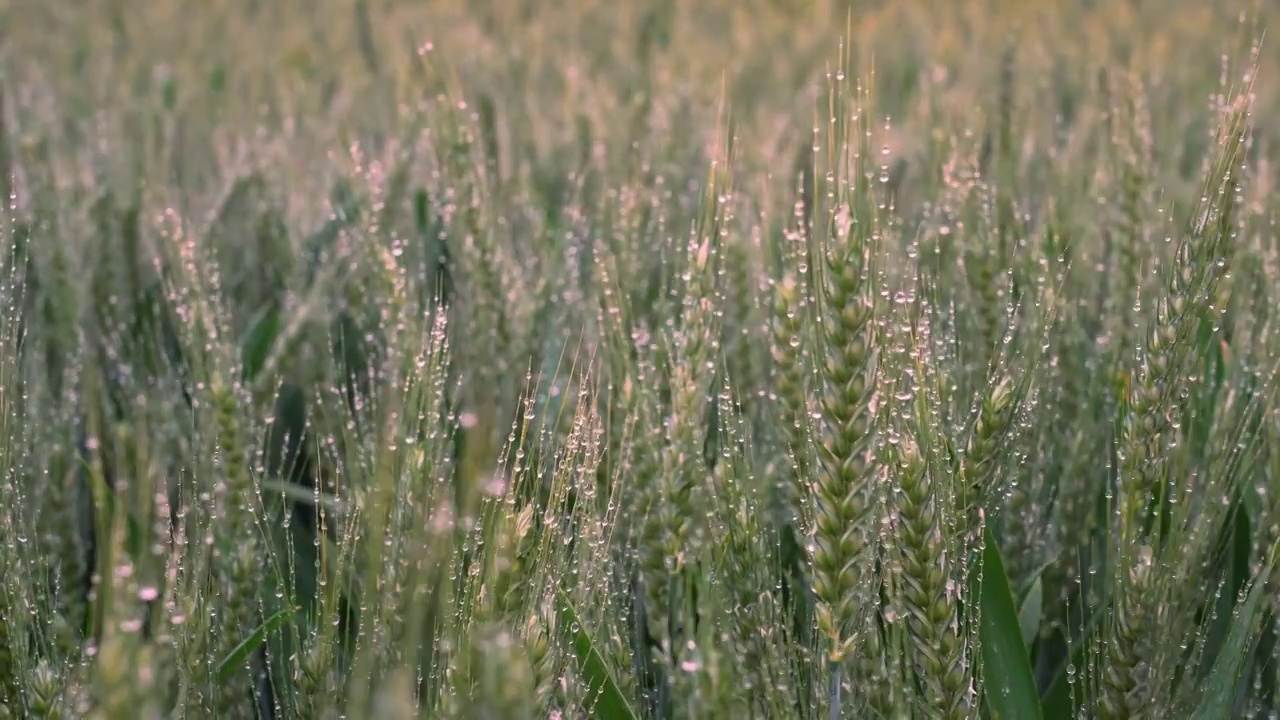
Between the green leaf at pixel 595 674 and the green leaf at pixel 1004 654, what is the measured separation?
26cm

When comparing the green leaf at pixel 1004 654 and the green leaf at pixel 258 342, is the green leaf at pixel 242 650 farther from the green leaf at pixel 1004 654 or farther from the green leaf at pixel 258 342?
the green leaf at pixel 258 342

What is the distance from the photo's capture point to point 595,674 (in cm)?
74

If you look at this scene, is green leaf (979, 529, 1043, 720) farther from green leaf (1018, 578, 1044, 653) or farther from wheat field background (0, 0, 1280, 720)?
green leaf (1018, 578, 1044, 653)

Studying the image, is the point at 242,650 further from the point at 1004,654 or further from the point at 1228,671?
the point at 1228,671

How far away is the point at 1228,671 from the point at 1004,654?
160 mm

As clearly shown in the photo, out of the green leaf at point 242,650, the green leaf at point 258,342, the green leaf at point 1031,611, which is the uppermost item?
the green leaf at point 242,650

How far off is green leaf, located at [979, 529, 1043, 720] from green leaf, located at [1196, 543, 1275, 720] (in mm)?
123

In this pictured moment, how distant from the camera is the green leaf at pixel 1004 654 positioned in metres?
0.79

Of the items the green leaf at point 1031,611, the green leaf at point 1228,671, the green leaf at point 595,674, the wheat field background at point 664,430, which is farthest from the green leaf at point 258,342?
the green leaf at point 1228,671

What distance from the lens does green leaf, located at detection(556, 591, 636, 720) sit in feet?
2.34

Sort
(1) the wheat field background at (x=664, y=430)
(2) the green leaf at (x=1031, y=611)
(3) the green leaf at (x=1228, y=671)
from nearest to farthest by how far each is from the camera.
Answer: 1. (1) the wheat field background at (x=664, y=430)
2. (3) the green leaf at (x=1228, y=671)
3. (2) the green leaf at (x=1031, y=611)

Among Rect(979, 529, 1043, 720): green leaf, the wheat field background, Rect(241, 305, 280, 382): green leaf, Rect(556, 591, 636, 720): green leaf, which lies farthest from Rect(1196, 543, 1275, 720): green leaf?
Rect(241, 305, 280, 382): green leaf

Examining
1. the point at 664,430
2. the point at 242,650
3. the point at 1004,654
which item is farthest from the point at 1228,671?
the point at 242,650

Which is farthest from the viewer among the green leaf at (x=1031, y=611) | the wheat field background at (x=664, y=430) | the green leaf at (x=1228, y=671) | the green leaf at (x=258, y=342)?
the green leaf at (x=258, y=342)
